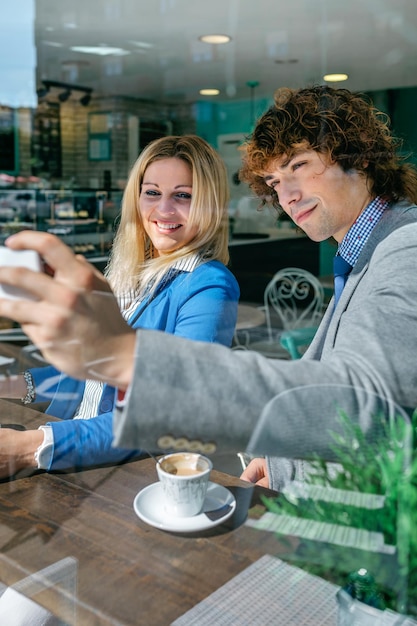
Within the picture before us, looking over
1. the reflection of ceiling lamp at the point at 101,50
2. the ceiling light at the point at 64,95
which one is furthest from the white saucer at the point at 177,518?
the ceiling light at the point at 64,95

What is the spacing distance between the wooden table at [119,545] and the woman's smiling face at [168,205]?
0.93 feet

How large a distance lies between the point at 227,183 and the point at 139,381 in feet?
1.34

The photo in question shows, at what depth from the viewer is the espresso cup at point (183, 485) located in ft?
2.48

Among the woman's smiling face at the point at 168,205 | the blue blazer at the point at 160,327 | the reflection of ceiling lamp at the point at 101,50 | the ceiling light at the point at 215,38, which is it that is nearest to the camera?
the blue blazer at the point at 160,327

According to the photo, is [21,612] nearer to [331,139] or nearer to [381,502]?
[381,502]

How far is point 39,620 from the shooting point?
854 millimetres

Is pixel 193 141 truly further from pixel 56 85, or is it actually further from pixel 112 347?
pixel 56 85

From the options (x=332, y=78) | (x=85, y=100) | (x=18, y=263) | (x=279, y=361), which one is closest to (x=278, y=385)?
(x=279, y=361)

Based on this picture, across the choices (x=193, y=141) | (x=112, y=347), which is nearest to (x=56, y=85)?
(x=193, y=141)

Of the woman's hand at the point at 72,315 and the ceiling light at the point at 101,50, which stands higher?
the ceiling light at the point at 101,50

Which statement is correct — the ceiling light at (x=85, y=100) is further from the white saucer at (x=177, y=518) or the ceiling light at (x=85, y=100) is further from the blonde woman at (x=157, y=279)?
the white saucer at (x=177, y=518)

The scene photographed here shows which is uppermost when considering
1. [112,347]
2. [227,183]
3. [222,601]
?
[227,183]

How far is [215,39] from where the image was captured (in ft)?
14.2

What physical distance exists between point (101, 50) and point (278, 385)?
5.02 metres
